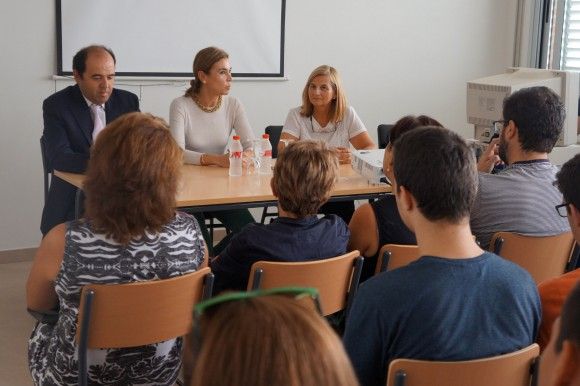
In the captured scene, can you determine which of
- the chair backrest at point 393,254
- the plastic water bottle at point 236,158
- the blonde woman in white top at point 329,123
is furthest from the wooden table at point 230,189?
the chair backrest at point 393,254

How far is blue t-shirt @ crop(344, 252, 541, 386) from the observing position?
1.83 meters

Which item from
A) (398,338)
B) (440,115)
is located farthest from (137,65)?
(398,338)

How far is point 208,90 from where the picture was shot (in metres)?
4.67

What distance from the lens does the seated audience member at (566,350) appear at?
987 millimetres

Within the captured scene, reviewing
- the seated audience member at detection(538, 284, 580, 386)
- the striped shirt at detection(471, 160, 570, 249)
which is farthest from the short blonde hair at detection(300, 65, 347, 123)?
the seated audience member at detection(538, 284, 580, 386)

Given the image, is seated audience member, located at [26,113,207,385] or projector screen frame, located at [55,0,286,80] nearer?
seated audience member, located at [26,113,207,385]

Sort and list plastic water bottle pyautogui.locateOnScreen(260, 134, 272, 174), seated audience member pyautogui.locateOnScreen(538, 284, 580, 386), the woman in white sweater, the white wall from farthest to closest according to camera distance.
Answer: the white wall < the woman in white sweater < plastic water bottle pyautogui.locateOnScreen(260, 134, 272, 174) < seated audience member pyautogui.locateOnScreen(538, 284, 580, 386)

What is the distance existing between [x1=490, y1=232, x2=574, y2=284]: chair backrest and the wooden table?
1035 mm

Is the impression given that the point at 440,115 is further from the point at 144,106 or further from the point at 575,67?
the point at 144,106

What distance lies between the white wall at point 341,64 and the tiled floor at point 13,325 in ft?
0.96

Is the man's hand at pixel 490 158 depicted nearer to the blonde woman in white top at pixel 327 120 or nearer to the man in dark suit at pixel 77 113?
the blonde woman in white top at pixel 327 120

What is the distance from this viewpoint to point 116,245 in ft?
7.72

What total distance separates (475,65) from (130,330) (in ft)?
16.5

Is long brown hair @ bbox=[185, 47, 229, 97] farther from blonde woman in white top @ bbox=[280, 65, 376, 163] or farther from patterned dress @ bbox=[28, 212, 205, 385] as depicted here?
patterned dress @ bbox=[28, 212, 205, 385]
